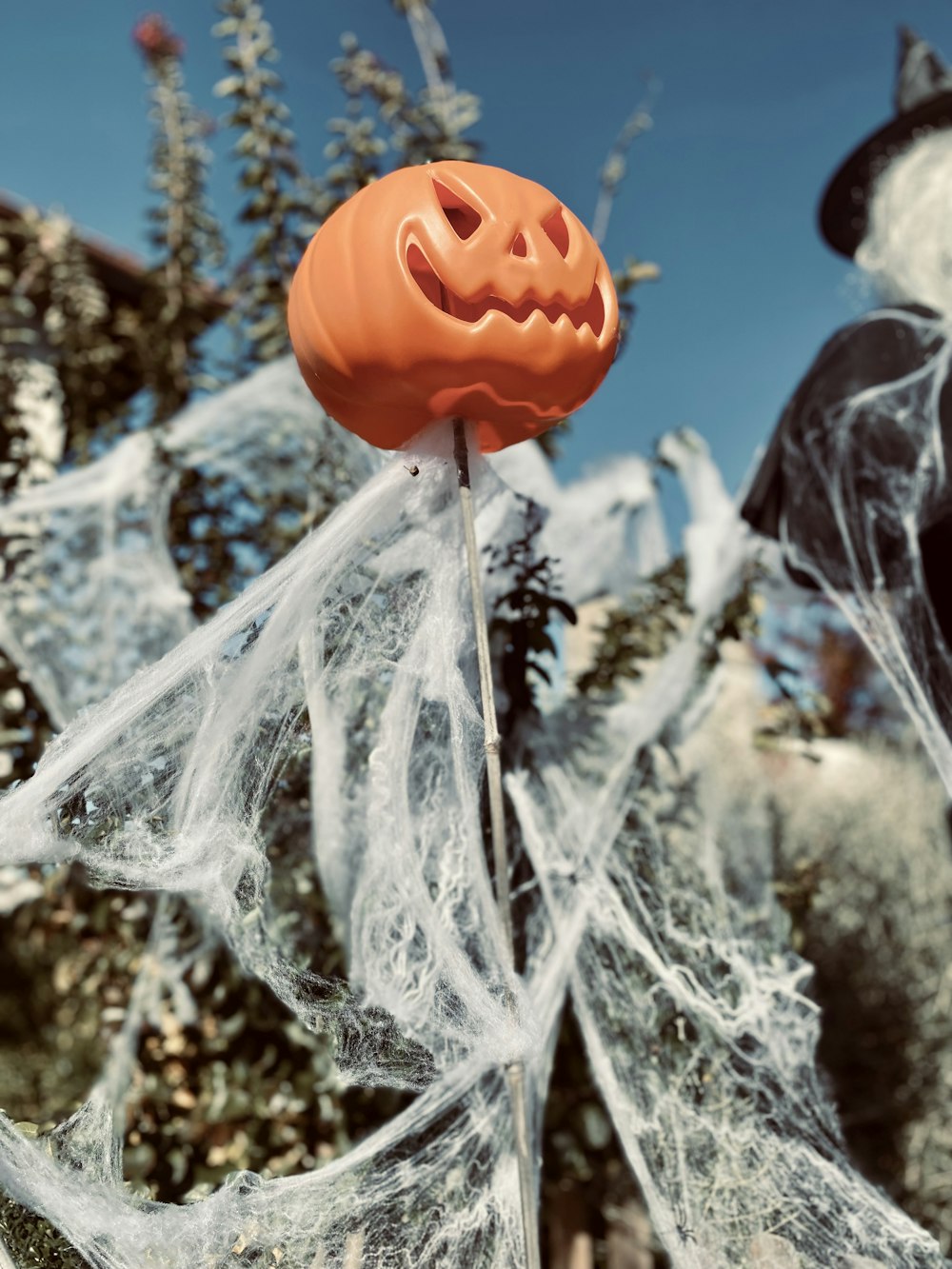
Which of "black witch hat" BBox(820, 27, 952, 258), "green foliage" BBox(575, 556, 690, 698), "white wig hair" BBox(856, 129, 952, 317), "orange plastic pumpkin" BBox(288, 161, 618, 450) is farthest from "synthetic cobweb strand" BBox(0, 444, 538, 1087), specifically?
"black witch hat" BBox(820, 27, 952, 258)

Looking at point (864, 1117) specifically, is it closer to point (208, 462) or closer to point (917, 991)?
point (917, 991)

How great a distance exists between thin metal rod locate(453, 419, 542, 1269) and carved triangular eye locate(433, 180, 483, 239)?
24cm

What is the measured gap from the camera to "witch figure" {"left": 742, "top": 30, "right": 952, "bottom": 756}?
6.03 ft

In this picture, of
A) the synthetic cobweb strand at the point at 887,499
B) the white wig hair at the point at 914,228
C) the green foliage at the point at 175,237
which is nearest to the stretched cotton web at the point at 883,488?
the synthetic cobweb strand at the point at 887,499

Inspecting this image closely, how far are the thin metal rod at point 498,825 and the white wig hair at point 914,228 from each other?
4.83 ft

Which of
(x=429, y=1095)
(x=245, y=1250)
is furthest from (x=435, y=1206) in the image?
(x=245, y=1250)

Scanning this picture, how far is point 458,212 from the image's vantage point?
1.21 meters

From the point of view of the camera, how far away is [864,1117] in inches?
122

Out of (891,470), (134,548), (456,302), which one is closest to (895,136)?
(891,470)

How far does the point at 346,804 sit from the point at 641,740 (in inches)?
31.3

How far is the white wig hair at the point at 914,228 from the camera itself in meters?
2.22

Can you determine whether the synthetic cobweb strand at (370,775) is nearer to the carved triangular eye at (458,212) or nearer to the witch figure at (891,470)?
the carved triangular eye at (458,212)

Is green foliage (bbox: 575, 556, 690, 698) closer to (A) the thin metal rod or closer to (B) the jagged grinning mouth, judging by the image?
(A) the thin metal rod

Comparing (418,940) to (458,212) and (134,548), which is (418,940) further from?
(134,548)
